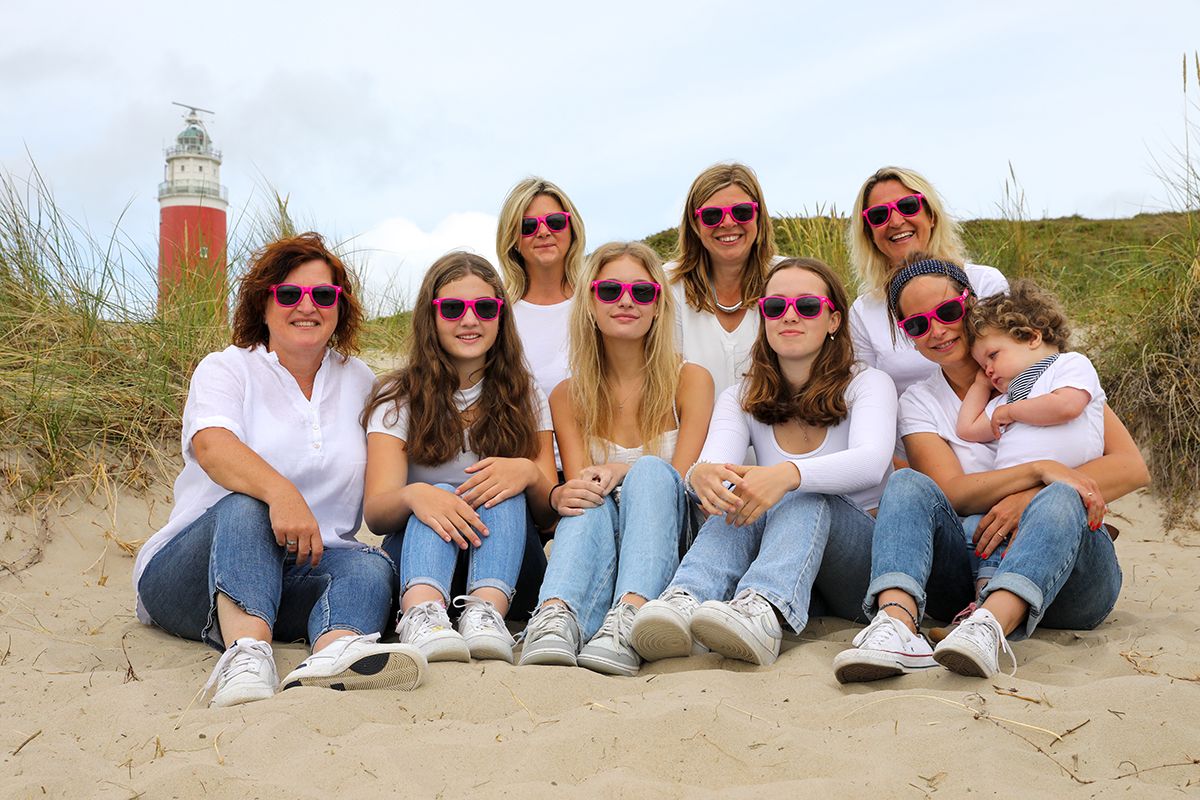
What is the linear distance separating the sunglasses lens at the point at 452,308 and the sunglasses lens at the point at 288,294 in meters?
0.47

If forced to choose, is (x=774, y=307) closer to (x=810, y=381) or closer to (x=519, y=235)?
(x=810, y=381)

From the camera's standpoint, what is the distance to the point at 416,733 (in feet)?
7.91

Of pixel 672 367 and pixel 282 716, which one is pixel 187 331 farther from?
pixel 282 716

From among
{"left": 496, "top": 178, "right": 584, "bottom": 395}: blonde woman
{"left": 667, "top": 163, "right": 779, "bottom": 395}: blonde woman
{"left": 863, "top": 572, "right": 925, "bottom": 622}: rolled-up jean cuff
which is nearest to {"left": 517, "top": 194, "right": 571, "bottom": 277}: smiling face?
{"left": 496, "top": 178, "right": 584, "bottom": 395}: blonde woman

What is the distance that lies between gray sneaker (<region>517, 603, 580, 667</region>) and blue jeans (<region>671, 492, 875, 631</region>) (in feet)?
1.05

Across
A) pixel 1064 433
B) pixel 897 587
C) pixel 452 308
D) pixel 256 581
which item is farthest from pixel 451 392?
pixel 1064 433

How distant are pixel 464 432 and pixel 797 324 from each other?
115 centimetres

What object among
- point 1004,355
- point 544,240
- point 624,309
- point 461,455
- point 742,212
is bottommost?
point 461,455

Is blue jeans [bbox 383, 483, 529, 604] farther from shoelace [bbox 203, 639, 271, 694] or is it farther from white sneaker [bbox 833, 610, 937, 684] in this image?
white sneaker [bbox 833, 610, 937, 684]

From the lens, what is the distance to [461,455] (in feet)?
11.6

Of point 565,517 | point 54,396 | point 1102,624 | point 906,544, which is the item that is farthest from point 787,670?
point 54,396

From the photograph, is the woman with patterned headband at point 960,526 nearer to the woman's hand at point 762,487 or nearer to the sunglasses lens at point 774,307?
the woman's hand at point 762,487

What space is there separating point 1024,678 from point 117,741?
2230mm

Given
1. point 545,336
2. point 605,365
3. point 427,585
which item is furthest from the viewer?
point 545,336
